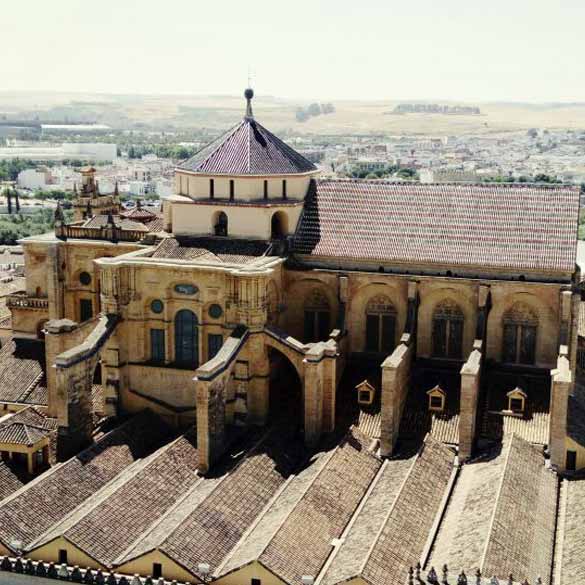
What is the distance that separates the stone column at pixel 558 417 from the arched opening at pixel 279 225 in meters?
15.9

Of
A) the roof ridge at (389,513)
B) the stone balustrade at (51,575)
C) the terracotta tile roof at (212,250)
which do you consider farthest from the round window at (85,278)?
the stone balustrade at (51,575)

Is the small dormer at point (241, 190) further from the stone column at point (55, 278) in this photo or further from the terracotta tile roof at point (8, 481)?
the terracotta tile roof at point (8, 481)

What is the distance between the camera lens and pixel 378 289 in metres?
50.4

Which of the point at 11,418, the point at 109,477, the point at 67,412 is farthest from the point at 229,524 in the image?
the point at 11,418

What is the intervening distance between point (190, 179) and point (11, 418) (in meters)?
15.2

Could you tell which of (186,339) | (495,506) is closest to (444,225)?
(186,339)

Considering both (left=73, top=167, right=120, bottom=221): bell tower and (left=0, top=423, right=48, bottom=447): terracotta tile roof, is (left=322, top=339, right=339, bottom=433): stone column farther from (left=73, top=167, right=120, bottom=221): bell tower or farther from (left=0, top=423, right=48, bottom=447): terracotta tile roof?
(left=73, top=167, right=120, bottom=221): bell tower

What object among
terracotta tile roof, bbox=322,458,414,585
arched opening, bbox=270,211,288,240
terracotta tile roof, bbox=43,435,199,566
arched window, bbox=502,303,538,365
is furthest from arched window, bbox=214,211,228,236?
terracotta tile roof, bbox=322,458,414,585

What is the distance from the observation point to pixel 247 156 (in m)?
52.1

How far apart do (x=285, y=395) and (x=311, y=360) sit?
497cm

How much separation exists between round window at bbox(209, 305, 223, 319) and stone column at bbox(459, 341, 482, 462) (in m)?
12.0

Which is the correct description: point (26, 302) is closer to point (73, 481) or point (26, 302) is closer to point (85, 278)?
point (85, 278)

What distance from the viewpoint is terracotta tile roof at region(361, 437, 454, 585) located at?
34.3 metres

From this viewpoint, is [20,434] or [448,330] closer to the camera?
[20,434]
